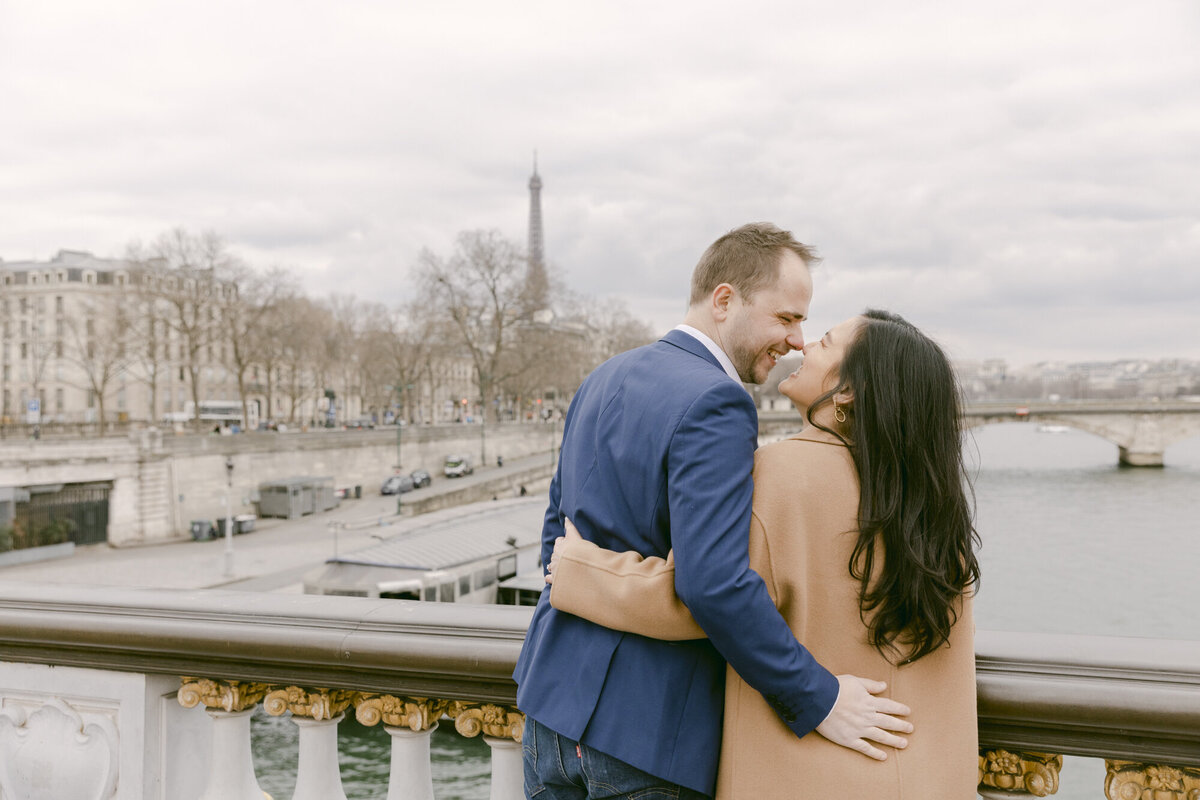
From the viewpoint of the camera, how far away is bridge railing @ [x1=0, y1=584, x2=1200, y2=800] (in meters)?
1.34

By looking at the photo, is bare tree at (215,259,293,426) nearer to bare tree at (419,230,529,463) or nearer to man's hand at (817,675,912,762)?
bare tree at (419,230,529,463)

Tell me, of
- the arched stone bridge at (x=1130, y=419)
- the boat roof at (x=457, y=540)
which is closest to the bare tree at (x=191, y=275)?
the boat roof at (x=457, y=540)

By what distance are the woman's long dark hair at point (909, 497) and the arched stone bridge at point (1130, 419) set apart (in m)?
39.4

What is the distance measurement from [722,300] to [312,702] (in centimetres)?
108

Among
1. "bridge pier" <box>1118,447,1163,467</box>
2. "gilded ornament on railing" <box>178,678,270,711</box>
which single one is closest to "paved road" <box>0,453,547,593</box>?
"gilded ornament on railing" <box>178,678,270,711</box>

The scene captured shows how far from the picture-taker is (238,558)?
2203cm

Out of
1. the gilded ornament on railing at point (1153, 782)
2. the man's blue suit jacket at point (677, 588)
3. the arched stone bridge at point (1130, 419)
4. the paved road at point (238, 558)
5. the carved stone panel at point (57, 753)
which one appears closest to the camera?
the man's blue suit jacket at point (677, 588)

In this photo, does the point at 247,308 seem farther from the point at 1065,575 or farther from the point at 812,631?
the point at 812,631

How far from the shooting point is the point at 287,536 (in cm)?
2541

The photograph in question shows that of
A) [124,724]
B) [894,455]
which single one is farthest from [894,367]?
[124,724]

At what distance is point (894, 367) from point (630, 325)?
55.4m

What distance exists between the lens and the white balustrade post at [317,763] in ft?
5.68

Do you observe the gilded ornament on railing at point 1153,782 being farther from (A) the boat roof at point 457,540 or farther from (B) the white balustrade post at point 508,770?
(A) the boat roof at point 457,540

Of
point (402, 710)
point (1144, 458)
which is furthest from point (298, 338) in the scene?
point (402, 710)
